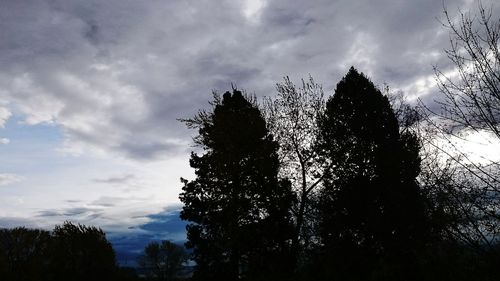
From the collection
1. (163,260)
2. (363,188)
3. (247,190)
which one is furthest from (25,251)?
(363,188)

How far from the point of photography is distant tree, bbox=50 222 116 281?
5138 cm

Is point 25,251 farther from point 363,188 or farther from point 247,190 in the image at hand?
point 363,188

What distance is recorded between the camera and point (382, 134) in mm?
26141

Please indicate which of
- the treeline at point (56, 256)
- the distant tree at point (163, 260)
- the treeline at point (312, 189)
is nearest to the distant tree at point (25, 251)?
the treeline at point (56, 256)

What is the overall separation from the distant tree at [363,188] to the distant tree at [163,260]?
194 feet

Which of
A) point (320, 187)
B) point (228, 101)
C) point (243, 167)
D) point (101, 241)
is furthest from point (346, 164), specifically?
point (101, 241)

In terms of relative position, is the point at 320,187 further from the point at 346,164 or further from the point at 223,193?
the point at 223,193

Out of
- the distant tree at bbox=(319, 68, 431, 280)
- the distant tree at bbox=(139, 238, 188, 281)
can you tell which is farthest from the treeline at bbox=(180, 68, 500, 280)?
the distant tree at bbox=(139, 238, 188, 281)

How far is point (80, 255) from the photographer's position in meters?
55.7

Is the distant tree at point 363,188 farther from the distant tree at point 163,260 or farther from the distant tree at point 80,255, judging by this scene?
the distant tree at point 163,260

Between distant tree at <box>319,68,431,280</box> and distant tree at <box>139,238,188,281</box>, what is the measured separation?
59.3 m

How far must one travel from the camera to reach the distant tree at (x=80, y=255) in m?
51.4

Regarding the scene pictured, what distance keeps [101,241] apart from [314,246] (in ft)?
153

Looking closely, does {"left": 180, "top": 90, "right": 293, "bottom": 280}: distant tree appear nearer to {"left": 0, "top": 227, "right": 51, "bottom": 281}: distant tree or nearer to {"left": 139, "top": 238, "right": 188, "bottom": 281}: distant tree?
{"left": 0, "top": 227, "right": 51, "bottom": 281}: distant tree
